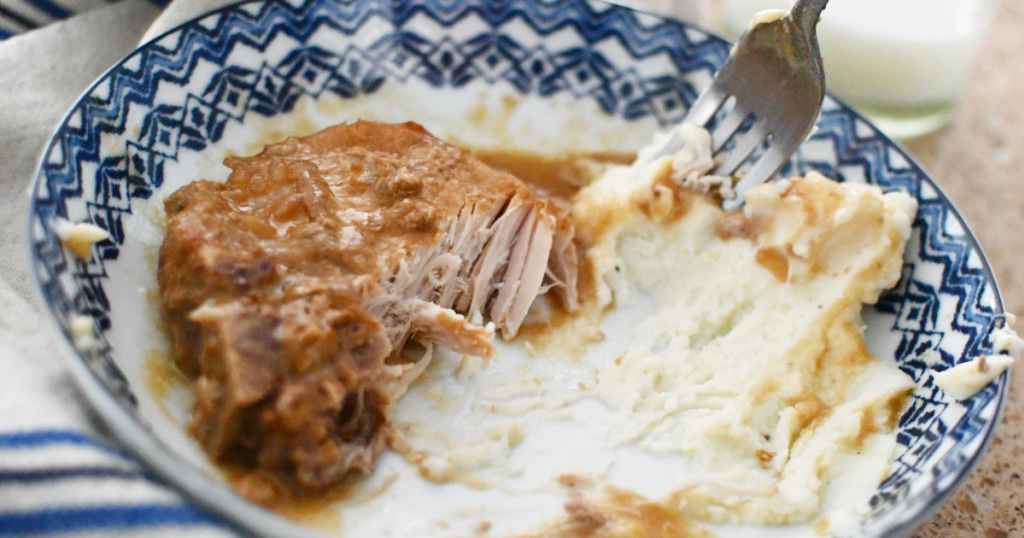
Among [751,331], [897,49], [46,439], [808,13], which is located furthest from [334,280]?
[897,49]

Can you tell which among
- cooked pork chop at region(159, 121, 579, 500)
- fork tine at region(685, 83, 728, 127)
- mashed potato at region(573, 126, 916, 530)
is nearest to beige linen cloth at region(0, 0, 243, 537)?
cooked pork chop at region(159, 121, 579, 500)

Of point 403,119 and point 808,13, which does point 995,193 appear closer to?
point 808,13

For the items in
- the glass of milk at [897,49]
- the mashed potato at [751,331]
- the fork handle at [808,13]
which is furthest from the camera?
the glass of milk at [897,49]

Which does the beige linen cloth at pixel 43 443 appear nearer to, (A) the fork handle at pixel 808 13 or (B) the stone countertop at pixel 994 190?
(B) the stone countertop at pixel 994 190

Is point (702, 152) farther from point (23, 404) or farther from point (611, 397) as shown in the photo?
point (23, 404)

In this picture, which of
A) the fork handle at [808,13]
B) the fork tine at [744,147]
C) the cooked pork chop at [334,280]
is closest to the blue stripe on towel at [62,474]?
the cooked pork chop at [334,280]

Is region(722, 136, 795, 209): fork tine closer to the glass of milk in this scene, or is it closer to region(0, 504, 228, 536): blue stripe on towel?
the glass of milk
